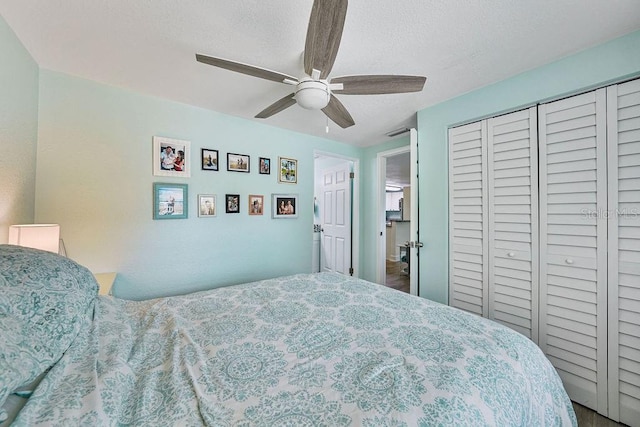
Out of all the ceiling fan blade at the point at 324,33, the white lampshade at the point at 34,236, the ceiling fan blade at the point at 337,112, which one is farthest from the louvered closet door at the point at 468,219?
the white lampshade at the point at 34,236

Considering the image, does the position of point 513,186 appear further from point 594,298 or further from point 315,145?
point 315,145

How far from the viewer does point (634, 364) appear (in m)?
1.42

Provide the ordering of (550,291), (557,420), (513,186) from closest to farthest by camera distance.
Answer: (557,420)
(550,291)
(513,186)

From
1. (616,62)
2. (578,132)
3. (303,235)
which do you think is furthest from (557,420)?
(303,235)

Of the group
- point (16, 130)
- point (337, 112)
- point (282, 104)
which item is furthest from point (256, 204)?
point (16, 130)

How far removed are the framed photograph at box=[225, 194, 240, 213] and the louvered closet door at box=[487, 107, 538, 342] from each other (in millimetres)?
2391

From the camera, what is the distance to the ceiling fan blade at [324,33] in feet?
3.20

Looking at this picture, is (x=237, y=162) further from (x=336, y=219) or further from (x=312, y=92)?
(x=336, y=219)

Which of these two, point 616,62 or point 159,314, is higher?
point 616,62

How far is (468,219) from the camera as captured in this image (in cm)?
214

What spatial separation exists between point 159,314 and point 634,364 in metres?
2.74

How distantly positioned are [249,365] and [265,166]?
225cm

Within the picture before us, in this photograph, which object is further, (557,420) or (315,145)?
(315,145)

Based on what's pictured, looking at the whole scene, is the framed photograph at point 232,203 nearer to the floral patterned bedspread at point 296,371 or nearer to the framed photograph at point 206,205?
the framed photograph at point 206,205
